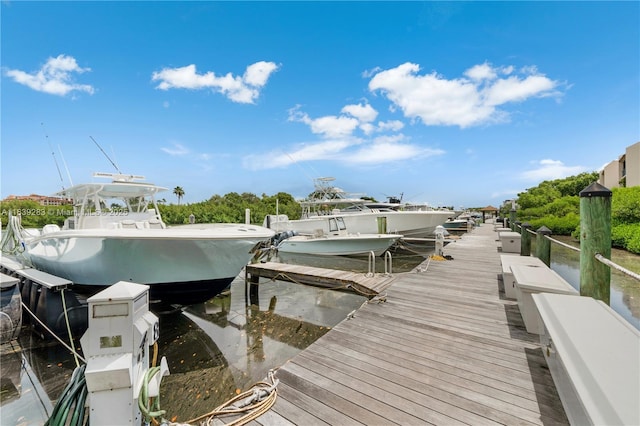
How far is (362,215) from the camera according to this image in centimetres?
1614

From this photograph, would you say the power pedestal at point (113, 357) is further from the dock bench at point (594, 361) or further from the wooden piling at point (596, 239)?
the wooden piling at point (596, 239)

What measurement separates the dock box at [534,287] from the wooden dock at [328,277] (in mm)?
2564

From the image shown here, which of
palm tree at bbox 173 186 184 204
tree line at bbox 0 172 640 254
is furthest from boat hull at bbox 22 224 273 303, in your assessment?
palm tree at bbox 173 186 184 204

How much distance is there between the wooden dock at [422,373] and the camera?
6.93 feet

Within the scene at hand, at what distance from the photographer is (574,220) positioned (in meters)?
19.2

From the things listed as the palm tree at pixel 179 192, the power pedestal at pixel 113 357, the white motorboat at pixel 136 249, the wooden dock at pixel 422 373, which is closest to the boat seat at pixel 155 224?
the white motorboat at pixel 136 249

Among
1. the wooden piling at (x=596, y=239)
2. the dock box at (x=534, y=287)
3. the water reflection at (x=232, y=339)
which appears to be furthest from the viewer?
the water reflection at (x=232, y=339)

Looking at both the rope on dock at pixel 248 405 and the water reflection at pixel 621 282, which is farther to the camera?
the water reflection at pixel 621 282

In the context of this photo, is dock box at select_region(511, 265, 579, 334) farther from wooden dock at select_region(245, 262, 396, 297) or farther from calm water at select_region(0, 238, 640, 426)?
calm water at select_region(0, 238, 640, 426)

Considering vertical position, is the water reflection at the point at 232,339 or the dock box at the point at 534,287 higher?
the dock box at the point at 534,287

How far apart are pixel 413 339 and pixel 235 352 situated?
12.0 ft

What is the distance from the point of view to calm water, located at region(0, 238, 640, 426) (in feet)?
13.1

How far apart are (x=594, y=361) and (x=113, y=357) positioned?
2.94m

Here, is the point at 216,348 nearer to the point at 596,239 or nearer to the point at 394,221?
the point at 596,239
